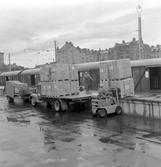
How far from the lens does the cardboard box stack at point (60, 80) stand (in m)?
14.3

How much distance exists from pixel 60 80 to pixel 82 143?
757 cm

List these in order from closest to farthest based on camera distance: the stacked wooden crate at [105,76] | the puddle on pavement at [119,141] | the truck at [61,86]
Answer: the puddle on pavement at [119,141] < the stacked wooden crate at [105,76] < the truck at [61,86]

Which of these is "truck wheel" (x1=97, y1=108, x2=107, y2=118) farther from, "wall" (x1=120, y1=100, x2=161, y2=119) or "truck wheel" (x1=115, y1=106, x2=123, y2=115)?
"wall" (x1=120, y1=100, x2=161, y2=119)

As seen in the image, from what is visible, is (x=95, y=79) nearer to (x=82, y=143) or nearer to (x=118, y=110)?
(x=118, y=110)

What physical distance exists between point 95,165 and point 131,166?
0.88m

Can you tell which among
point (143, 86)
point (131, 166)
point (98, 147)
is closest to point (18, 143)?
point (98, 147)

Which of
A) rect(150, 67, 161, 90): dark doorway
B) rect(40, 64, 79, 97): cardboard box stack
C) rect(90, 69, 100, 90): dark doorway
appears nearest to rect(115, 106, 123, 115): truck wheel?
rect(40, 64, 79, 97): cardboard box stack

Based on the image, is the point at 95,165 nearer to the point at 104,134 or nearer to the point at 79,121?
the point at 104,134

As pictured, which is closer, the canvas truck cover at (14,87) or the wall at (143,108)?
the wall at (143,108)

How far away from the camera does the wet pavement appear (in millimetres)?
5832

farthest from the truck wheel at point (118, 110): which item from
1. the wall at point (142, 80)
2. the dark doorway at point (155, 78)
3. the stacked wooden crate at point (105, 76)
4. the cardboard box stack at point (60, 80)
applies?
the dark doorway at point (155, 78)

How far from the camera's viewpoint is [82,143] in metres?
7.36

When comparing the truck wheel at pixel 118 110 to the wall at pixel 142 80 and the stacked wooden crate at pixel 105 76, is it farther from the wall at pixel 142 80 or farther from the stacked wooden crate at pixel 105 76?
the wall at pixel 142 80

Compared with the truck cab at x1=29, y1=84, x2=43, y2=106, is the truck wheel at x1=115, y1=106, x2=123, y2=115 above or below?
below
